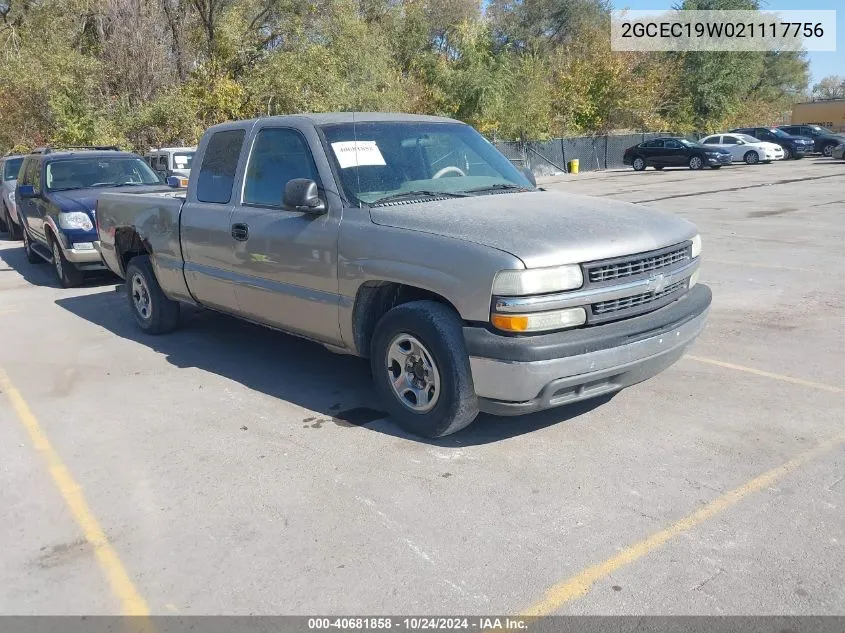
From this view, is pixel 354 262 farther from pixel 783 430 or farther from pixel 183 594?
pixel 783 430

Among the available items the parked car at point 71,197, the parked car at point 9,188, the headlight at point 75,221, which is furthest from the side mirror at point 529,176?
the parked car at point 9,188

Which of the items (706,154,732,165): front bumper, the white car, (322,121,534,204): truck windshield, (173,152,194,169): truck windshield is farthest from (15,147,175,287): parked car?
the white car

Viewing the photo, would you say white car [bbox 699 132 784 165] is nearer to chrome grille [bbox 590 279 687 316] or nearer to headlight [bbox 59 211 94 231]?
headlight [bbox 59 211 94 231]

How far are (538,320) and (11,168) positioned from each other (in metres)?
15.2

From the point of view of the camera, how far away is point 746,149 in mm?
34250

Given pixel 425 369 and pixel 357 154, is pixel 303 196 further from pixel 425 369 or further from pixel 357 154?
pixel 425 369

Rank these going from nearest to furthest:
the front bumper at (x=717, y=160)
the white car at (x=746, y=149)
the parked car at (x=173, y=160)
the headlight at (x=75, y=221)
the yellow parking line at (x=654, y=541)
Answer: the yellow parking line at (x=654, y=541) → the headlight at (x=75, y=221) → the parked car at (x=173, y=160) → the front bumper at (x=717, y=160) → the white car at (x=746, y=149)

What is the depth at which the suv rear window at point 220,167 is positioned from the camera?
18.9 ft

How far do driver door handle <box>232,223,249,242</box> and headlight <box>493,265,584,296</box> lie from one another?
7.50 feet

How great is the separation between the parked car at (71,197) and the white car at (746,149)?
29636mm

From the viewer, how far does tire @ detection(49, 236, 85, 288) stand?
375 inches

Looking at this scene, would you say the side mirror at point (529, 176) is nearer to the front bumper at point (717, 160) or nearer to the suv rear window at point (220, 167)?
the suv rear window at point (220, 167)

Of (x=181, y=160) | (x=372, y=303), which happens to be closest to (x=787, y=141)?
(x=181, y=160)

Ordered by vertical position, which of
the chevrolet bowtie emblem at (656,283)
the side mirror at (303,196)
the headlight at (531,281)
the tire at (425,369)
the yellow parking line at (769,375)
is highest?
the side mirror at (303,196)
